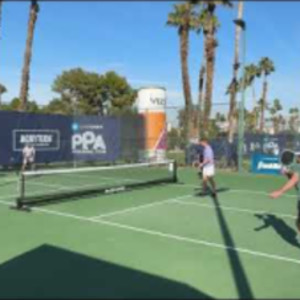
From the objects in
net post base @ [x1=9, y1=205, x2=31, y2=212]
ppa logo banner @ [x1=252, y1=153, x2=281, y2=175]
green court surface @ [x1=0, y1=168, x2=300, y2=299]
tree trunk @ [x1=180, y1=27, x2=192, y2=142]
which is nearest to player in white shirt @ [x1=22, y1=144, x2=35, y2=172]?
green court surface @ [x1=0, y1=168, x2=300, y2=299]

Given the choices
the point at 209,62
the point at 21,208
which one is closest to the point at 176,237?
the point at 21,208

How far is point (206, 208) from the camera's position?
46.6 ft

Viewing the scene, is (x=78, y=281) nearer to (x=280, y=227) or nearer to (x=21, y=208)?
(x=280, y=227)

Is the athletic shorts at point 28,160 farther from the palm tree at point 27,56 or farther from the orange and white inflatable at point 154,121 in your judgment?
the palm tree at point 27,56

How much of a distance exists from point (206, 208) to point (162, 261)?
5636 millimetres

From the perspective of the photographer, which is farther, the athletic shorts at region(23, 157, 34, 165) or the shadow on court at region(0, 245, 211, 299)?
the athletic shorts at region(23, 157, 34, 165)

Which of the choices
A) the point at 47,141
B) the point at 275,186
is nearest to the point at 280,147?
the point at 275,186

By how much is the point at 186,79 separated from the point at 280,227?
69.2ft

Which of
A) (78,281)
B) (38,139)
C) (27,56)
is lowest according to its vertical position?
(78,281)

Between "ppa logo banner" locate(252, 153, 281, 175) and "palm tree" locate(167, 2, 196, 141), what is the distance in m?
4.35

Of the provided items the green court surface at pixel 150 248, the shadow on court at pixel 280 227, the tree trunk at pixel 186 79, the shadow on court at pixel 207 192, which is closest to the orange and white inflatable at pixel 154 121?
the tree trunk at pixel 186 79

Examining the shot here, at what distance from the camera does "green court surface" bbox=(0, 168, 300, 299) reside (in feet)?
24.1

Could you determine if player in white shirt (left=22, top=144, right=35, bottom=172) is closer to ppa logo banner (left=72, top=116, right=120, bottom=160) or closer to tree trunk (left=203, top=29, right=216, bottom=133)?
ppa logo banner (left=72, top=116, right=120, bottom=160)

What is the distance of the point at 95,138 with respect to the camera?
28094 mm
